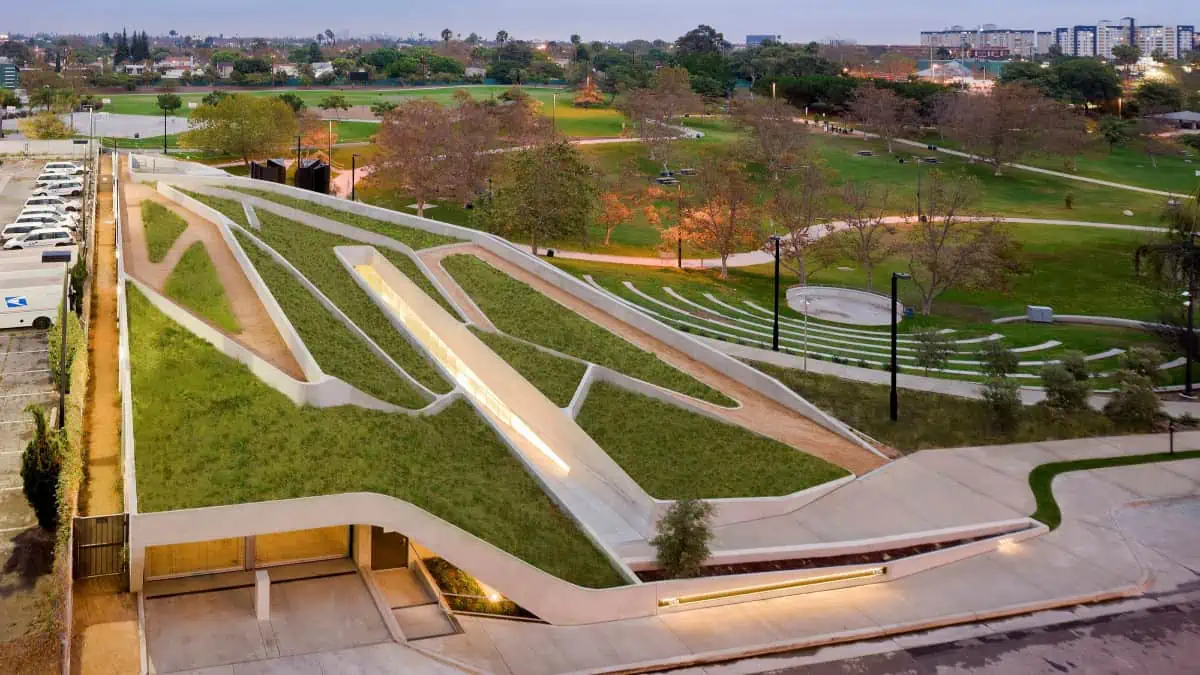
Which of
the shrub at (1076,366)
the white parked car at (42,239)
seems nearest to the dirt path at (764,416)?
the shrub at (1076,366)

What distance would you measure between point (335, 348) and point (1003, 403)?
2485 cm

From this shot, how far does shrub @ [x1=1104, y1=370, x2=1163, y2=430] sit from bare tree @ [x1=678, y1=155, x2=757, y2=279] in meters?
32.0

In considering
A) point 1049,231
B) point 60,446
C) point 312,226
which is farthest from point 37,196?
point 1049,231

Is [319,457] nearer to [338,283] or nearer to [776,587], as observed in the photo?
[776,587]

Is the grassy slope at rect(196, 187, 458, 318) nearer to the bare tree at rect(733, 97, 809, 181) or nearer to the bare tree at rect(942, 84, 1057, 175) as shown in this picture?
the bare tree at rect(733, 97, 809, 181)

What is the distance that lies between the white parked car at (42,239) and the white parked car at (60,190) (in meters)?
15.0

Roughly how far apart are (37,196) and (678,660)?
59.7 meters

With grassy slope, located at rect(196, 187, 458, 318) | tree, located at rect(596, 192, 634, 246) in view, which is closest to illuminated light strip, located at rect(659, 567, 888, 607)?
grassy slope, located at rect(196, 187, 458, 318)

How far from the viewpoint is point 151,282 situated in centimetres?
3909

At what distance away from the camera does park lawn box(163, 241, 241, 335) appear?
3597 centimetres

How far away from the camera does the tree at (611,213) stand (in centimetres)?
7962

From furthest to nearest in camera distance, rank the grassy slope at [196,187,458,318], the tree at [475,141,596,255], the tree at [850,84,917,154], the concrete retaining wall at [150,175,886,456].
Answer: the tree at [850,84,917,154] < the tree at [475,141,596,255] < the grassy slope at [196,187,458,318] < the concrete retaining wall at [150,175,886,456]

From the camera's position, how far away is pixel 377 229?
52.4 m

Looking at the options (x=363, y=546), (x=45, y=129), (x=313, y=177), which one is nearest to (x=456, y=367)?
(x=363, y=546)
